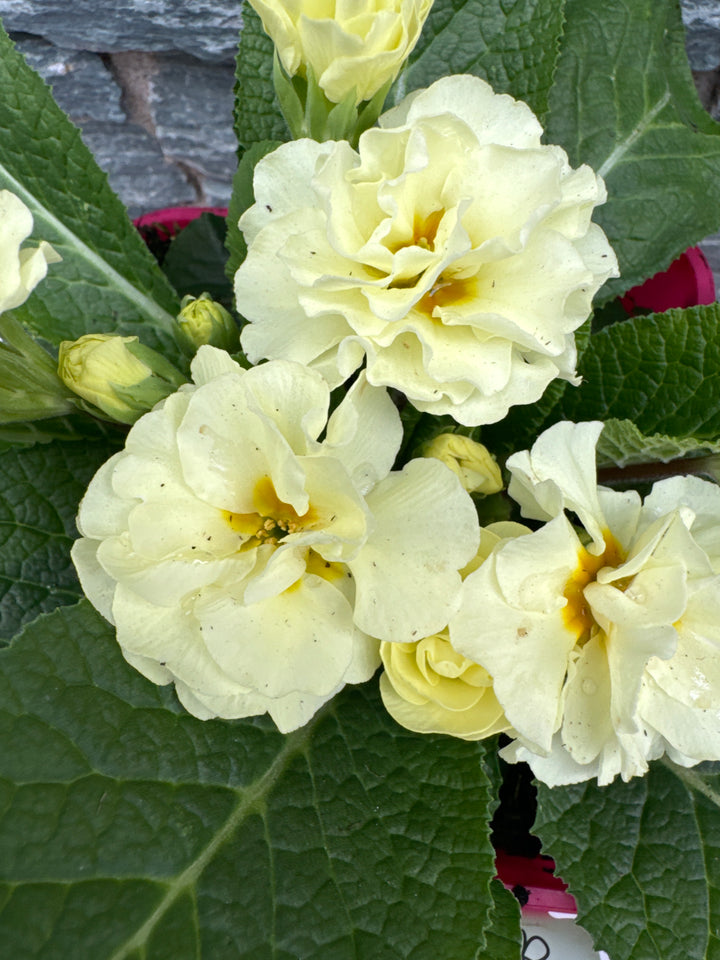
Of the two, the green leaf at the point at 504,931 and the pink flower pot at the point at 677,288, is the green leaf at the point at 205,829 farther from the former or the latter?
the pink flower pot at the point at 677,288

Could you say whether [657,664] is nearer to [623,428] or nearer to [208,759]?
[623,428]

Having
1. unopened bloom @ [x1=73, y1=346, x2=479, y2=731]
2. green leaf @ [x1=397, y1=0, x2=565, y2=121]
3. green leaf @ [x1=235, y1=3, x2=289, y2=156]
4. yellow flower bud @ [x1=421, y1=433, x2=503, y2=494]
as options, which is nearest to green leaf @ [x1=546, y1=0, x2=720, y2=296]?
green leaf @ [x1=397, y1=0, x2=565, y2=121]

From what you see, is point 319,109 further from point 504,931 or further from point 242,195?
point 504,931

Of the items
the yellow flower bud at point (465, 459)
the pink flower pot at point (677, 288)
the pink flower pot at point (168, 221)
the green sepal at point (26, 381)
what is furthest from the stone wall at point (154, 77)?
the yellow flower bud at point (465, 459)

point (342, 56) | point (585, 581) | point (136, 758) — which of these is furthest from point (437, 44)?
point (136, 758)

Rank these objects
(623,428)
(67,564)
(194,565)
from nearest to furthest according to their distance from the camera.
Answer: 1. (194,565)
2. (623,428)
3. (67,564)

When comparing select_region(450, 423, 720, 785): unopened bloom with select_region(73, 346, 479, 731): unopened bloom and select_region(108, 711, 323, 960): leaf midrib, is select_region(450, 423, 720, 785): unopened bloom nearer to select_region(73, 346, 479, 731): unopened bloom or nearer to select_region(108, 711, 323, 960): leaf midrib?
select_region(73, 346, 479, 731): unopened bloom

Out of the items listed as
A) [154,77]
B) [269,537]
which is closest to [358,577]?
[269,537]
